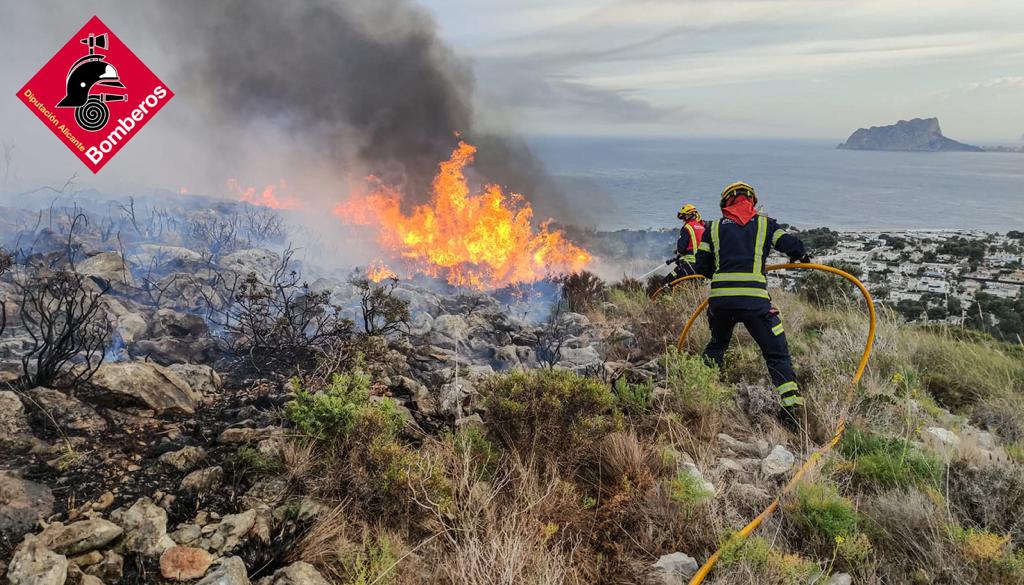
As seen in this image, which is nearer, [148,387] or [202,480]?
[202,480]

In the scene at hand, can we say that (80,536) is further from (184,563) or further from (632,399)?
(632,399)

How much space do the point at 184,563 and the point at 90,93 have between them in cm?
1001

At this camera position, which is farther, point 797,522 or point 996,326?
point 996,326

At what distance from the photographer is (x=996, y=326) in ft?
32.1

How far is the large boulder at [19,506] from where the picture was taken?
2482mm

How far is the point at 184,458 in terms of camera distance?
326cm

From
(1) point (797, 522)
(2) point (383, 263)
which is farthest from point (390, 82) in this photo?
(1) point (797, 522)

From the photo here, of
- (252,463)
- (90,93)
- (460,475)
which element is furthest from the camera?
(90,93)

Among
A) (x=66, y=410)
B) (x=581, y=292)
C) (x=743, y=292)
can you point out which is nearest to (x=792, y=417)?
(x=743, y=292)

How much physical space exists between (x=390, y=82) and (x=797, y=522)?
73.3 ft

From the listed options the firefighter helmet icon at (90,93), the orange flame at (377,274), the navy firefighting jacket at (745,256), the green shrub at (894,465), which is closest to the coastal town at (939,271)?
the navy firefighting jacket at (745,256)

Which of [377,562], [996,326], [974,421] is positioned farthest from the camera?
[996,326]

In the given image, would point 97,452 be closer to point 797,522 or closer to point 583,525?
point 583,525

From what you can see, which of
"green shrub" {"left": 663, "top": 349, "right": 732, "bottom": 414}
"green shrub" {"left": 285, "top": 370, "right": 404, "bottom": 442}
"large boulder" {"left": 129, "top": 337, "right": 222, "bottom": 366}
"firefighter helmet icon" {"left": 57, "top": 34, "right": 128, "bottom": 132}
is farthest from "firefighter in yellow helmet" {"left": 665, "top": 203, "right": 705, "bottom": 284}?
"firefighter helmet icon" {"left": 57, "top": 34, "right": 128, "bottom": 132}
